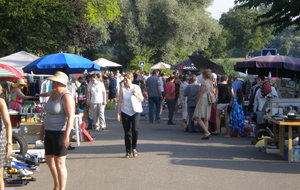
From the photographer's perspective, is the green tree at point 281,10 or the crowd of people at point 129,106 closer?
the crowd of people at point 129,106

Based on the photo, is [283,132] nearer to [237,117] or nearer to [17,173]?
[237,117]

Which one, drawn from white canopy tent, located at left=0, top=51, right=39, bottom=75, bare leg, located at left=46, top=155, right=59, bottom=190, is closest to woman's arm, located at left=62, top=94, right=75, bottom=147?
bare leg, located at left=46, top=155, right=59, bottom=190

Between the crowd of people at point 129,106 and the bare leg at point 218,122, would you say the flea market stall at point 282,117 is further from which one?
the bare leg at point 218,122

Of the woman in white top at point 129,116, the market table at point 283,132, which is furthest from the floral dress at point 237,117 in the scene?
the woman in white top at point 129,116

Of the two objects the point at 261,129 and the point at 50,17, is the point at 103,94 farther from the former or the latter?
the point at 50,17

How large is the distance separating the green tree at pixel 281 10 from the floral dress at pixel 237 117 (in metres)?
5.32

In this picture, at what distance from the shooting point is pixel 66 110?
24.3 feet

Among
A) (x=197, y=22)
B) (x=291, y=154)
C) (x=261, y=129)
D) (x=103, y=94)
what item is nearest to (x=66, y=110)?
(x=291, y=154)

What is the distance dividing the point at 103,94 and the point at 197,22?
4086cm

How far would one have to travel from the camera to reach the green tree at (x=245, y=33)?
6850cm

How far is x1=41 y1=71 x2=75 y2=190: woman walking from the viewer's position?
739 cm

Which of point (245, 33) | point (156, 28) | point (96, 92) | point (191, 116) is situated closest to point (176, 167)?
point (191, 116)

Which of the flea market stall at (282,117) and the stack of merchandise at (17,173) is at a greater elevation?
the flea market stall at (282,117)

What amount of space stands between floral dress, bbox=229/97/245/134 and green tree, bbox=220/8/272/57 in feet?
174
